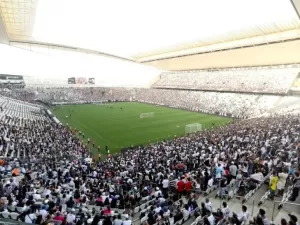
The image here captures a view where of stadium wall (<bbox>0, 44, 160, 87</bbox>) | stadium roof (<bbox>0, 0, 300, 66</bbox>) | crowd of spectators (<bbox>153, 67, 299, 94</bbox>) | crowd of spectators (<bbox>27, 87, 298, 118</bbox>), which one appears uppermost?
stadium roof (<bbox>0, 0, 300, 66</bbox>)

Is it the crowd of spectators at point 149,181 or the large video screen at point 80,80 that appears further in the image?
the large video screen at point 80,80

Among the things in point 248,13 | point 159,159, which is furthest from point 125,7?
point 159,159

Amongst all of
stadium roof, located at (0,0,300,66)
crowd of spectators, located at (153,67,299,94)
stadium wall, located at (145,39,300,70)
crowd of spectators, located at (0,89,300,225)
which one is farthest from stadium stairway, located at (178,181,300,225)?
crowd of spectators, located at (153,67,299,94)

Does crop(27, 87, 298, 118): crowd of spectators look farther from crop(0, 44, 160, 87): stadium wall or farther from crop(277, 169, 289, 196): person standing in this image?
crop(277, 169, 289, 196): person standing

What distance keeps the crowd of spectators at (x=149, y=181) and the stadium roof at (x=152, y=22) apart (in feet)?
53.7

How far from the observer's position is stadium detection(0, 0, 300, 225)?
8430 millimetres

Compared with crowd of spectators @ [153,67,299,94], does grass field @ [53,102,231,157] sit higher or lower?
lower

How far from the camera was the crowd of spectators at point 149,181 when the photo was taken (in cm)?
730

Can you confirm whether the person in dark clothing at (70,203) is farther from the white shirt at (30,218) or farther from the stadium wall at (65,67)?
the stadium wall at (65,67)

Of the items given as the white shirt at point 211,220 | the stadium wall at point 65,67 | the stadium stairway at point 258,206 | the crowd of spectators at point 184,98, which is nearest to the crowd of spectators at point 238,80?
the crowd of spectators at point 184,98

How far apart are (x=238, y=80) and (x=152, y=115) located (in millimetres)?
22997

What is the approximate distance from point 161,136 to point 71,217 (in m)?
20.2

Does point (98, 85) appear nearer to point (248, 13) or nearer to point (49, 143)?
point (248, 13)

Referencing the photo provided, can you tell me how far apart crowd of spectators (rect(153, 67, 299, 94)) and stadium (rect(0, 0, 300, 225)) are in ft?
1.05
